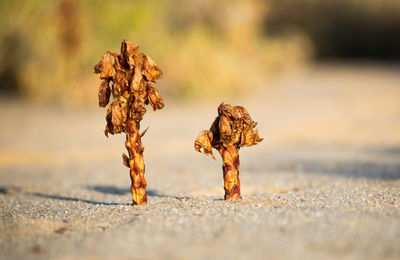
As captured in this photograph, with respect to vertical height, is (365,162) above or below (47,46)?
below

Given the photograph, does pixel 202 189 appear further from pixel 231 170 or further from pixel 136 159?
pixel 136 159

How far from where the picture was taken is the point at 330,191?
334 centimetres

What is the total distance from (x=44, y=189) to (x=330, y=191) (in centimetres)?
255

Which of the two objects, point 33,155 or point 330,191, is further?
point 33,155

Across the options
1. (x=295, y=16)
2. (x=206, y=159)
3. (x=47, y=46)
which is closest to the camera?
(x=206, y=159)

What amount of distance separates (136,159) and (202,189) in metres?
1.17

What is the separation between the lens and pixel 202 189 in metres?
3.82

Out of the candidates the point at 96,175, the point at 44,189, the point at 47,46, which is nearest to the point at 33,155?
the point at 96,175

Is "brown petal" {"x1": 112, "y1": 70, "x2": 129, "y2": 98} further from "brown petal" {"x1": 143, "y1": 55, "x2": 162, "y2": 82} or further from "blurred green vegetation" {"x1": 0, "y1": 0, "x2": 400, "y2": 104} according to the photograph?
"blurred green vegetation" {"x1": 0, "y1": 0, "x2": 400, "y2": 104}

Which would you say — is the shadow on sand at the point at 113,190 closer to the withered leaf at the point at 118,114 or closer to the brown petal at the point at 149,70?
the withered leaf at the point at 118,114

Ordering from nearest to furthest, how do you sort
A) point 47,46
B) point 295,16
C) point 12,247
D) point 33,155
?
point 12,247 < point 33,155 < point 47,46 < point 295,16

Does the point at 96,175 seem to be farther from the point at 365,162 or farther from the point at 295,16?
the point at 295,16

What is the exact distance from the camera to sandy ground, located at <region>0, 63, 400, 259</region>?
2.04 m

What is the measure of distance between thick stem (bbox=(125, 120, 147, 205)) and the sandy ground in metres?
0.15
